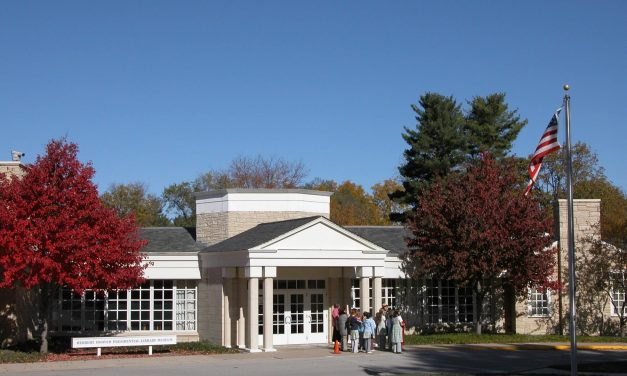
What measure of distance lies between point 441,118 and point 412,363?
1450 inches

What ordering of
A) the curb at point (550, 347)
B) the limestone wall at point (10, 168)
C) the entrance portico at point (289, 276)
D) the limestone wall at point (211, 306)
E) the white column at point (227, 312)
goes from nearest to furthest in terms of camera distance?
the entrance portico at point (289, 276), the curb at point (550, 347), the limestone wall at point (10, 168), the white column at point (227, 312), the limestone wall at point (211, 306)

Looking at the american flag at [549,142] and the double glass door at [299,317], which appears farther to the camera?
the double glass door at [299,317]

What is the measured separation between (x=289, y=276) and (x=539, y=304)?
10.9 m

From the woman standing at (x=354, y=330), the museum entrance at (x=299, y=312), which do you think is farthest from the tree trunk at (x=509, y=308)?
the woman standing at (x=354, y=330)

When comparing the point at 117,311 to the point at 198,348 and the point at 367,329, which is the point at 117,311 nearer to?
the point at 198,348

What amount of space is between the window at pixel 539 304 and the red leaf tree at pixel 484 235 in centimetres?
277

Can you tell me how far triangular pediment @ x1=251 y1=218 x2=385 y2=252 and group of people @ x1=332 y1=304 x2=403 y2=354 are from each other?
218 cm

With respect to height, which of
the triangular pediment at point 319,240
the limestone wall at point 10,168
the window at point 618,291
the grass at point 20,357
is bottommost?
the grass at point 20,357

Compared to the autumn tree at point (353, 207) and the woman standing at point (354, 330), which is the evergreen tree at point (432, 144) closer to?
the autumn tree at point (353, 207)

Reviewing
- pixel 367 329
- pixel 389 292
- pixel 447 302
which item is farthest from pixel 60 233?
pixel 447 302

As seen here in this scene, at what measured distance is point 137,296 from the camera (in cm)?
3030

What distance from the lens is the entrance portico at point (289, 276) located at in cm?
2667

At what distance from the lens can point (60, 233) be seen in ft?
79.5

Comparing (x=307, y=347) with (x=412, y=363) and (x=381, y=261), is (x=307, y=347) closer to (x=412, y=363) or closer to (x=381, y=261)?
(x=381, y=261)
